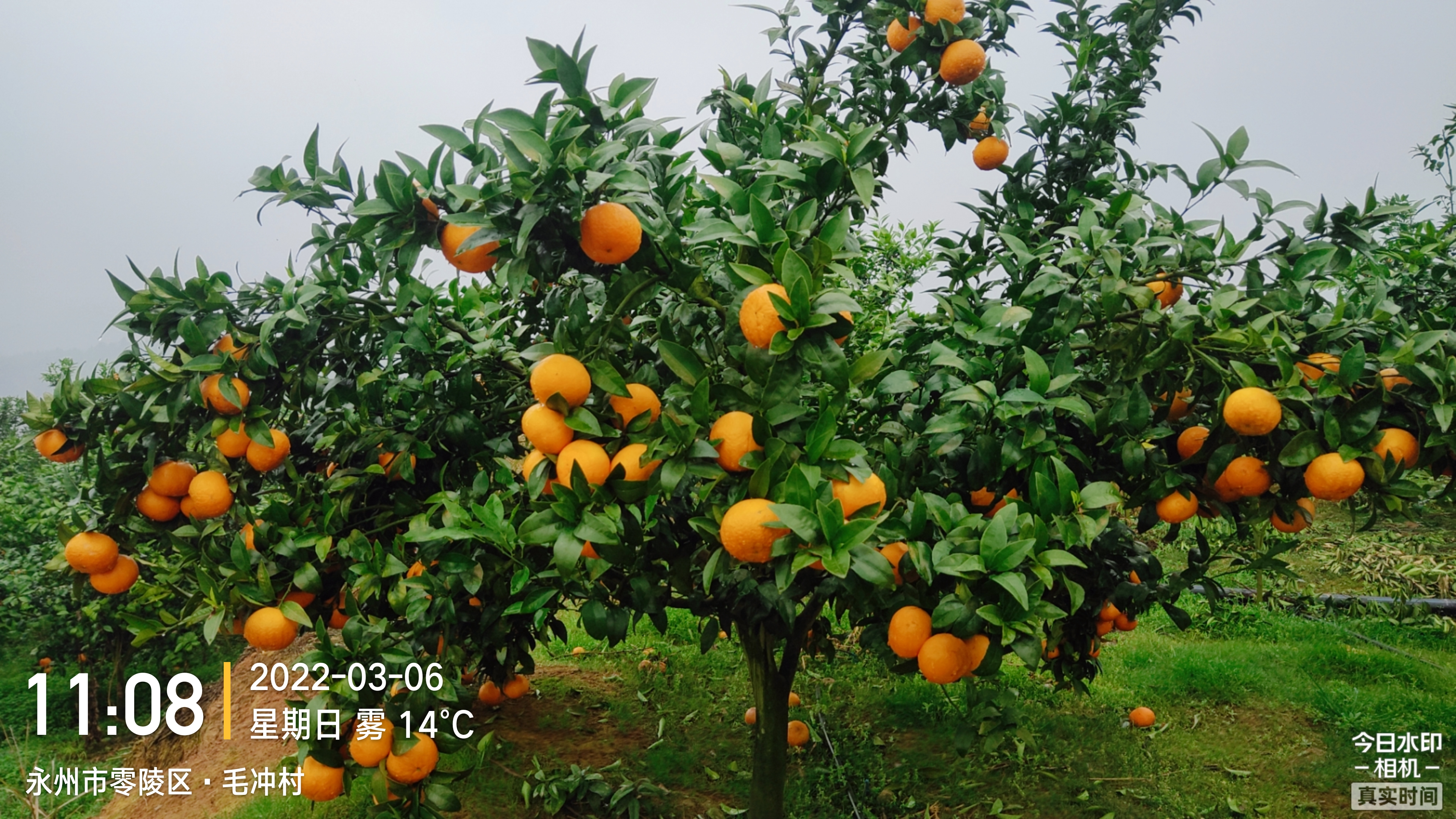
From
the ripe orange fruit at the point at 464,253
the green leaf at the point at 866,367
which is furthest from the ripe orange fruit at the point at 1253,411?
the ripe orange fruit at the point at 464,253

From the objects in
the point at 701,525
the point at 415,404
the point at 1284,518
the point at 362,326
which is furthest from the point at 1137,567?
the point at 362,326

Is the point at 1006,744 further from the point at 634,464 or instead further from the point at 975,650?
the point at 634,464

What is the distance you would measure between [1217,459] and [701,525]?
0.92m

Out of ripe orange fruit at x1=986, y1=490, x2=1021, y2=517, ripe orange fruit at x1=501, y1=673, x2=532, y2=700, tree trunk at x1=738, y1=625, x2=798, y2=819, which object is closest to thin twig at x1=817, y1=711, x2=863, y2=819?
tree trunk at x1=738, y1=625, x2=798, y2=819

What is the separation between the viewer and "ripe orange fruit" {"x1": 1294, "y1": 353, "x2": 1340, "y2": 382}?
1427 mm

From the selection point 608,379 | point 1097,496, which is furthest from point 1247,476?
point 608,379

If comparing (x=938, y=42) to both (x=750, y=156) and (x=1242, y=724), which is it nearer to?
(x=750, y=156)

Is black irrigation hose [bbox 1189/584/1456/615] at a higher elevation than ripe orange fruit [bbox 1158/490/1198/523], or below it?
below

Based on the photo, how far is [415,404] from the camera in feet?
5.81

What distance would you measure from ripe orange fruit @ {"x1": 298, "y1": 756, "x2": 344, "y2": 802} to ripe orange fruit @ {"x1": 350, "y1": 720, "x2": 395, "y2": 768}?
0.13 feet

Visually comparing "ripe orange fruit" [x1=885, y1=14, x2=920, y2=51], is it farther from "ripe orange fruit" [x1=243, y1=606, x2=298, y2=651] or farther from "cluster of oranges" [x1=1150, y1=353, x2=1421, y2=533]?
"ripe orange fruit" [x1=243, y1=606, x2=298, y2=651]

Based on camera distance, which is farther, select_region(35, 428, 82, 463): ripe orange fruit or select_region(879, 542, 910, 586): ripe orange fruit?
select_region(35, 428, 82, 463): ripe orange fruit

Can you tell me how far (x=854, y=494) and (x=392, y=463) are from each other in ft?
3.26

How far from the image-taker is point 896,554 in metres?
1.33
